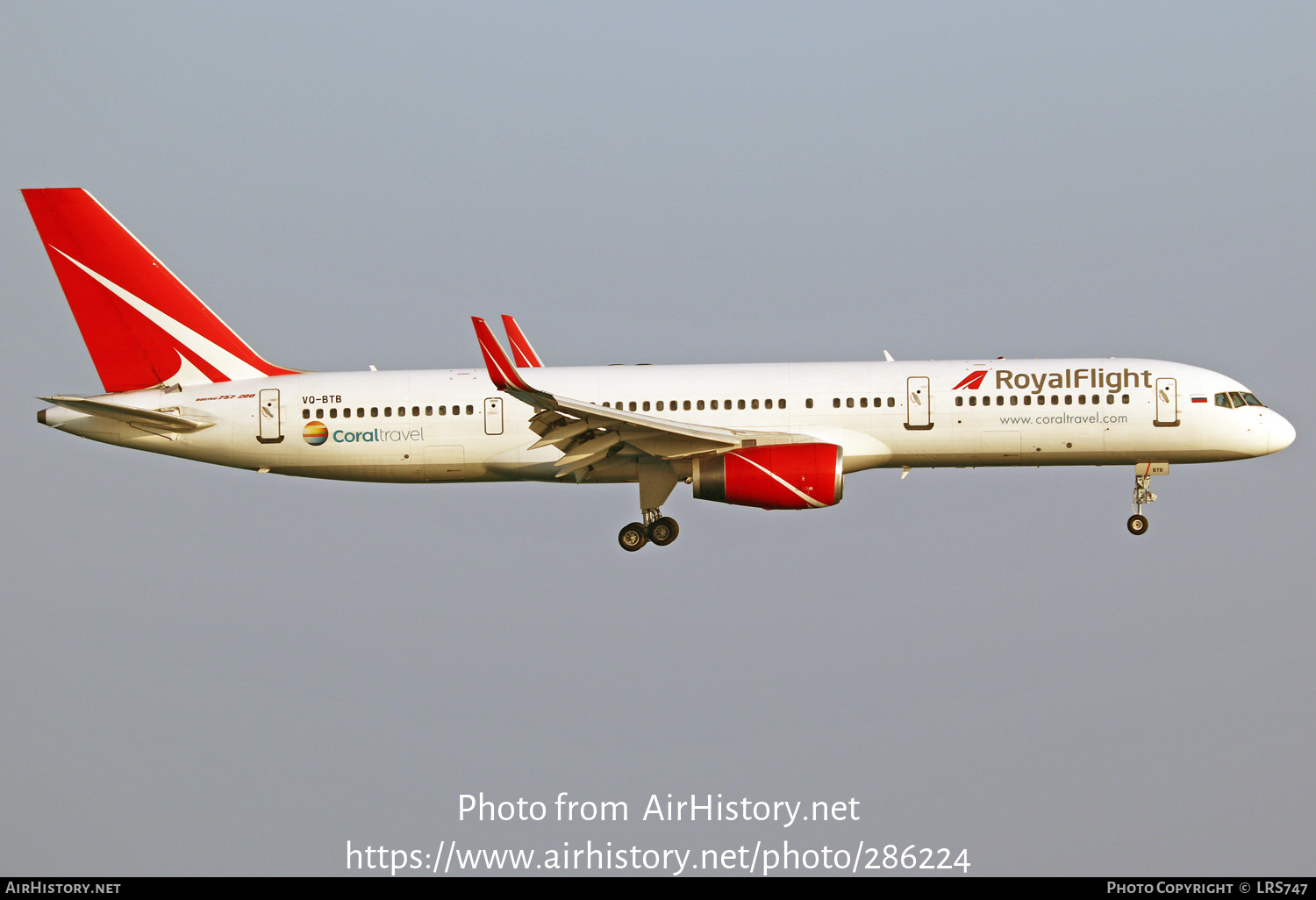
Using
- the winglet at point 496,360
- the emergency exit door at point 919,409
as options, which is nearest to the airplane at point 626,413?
the emergency exit door at point 919,409

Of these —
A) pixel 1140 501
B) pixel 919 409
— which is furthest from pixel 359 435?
pixel 1140 501

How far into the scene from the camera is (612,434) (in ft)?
102

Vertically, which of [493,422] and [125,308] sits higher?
[125,308]

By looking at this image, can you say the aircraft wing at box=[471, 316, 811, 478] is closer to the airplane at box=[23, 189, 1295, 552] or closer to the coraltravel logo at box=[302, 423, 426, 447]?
the airplane at box=[23, 189, 1295, 552]

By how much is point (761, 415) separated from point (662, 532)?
3.70 m

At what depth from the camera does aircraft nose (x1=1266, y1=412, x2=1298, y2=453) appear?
32562 mm

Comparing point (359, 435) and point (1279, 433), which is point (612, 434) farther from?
point (1279, 433)

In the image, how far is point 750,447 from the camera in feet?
103

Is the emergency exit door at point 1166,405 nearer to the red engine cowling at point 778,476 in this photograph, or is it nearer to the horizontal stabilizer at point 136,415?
the red engine cowling at point 778,476

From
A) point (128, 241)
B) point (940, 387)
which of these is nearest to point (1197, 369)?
point (940, 387)

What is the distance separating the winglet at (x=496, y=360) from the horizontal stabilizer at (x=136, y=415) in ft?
28.8

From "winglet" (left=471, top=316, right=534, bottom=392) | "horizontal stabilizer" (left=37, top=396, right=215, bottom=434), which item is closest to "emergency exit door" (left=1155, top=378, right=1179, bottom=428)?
"winglet" (left=471, top=316, right=534, bottom=392)

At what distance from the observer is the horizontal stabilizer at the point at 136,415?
105 ft

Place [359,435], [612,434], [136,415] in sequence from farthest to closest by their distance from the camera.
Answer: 1. [359,435]
2. [136,415]
3. [612,434]
